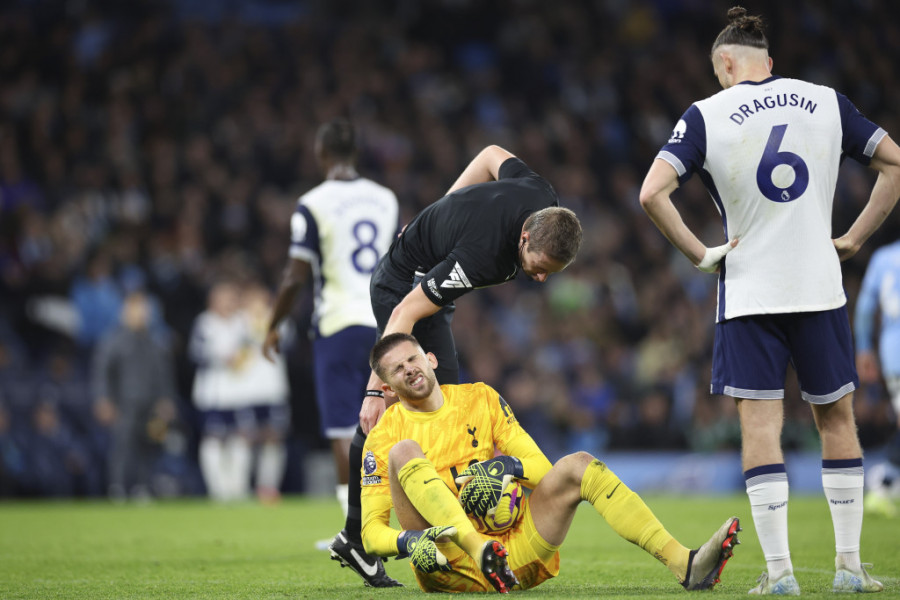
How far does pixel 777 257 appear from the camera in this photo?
4.62 metres

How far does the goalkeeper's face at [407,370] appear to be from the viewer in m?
4.95

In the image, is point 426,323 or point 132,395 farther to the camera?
point 132,395

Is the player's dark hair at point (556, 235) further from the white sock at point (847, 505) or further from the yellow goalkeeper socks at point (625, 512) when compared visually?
the white sock at point (847, 505)

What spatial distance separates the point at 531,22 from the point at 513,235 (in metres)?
16.3

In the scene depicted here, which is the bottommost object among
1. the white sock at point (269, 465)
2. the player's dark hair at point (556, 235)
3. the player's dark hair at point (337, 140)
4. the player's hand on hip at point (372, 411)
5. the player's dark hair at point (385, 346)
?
the white sock at point (269, 465)

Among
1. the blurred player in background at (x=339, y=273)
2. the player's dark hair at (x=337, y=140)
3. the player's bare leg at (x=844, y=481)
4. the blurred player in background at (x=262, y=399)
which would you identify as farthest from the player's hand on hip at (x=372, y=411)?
the blurred player in background at (x=262, y=399)

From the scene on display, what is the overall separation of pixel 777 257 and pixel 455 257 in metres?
1.39

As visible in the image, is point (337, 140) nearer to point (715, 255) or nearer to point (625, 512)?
point (715, 255)

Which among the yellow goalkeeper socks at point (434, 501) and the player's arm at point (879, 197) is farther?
the player's arm at point (879, 197)

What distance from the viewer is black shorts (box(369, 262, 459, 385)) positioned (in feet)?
18.7

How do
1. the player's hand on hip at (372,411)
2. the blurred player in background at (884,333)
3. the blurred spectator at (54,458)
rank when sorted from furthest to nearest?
the blurred spectator at (54,458) → the blurred player in background at (884,333) → the player's hand on hip at (372,411)

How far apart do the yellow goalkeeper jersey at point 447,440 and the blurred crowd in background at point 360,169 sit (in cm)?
912

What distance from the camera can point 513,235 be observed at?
16.7 ft

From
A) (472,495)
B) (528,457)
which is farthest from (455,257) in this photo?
(472,495)
